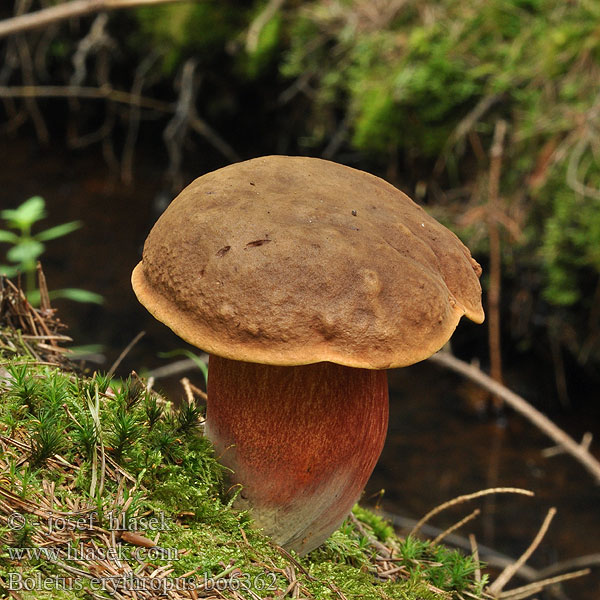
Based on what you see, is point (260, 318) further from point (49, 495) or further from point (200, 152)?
point (200, 152)

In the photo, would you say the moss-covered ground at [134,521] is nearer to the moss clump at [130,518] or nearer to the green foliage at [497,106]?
the moss clump at [130,518]

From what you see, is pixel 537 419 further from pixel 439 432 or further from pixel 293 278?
pixel 293 278

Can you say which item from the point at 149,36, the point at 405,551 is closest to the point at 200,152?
the point at 149,36

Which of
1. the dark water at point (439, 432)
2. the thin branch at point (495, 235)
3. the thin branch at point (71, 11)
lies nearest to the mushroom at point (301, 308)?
the thin branch at point (495, 235)

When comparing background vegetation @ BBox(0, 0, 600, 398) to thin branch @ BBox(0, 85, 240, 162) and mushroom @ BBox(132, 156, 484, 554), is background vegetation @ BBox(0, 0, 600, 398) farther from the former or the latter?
mushroom @ BBox(132, 156, 484, 554)

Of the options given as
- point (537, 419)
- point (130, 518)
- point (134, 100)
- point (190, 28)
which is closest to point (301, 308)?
point (130, 518)

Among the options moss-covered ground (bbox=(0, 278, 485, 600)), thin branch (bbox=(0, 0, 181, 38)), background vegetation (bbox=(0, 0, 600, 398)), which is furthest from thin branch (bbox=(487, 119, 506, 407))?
moss-covered ground (bbox=(0, 278, 485, 600))
